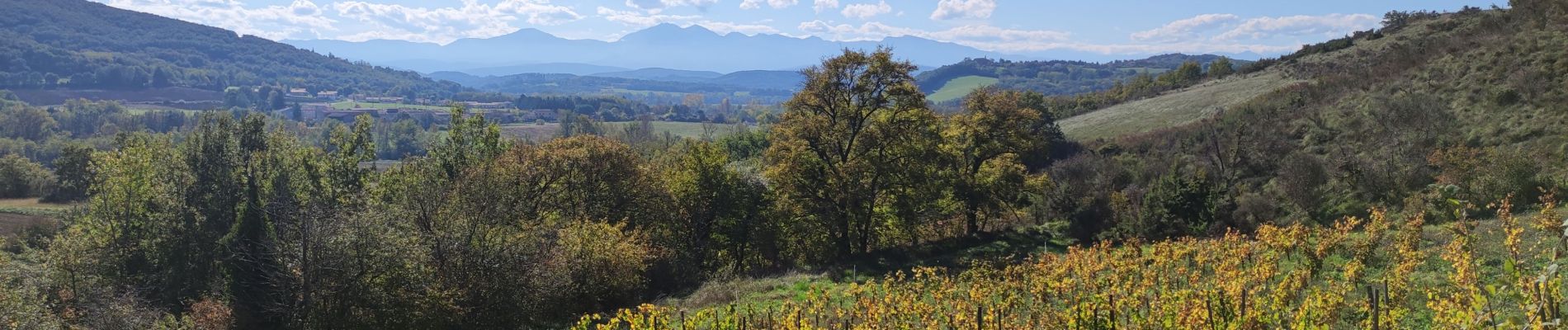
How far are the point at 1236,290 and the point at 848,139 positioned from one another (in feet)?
62.3

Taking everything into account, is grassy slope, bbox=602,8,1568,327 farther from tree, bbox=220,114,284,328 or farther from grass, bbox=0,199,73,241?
grass, bbox=0,199,73,241

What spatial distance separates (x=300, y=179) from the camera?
3788cm

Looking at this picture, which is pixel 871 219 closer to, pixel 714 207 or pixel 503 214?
pixel 714 207

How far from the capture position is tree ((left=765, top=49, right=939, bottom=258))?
26.2 m

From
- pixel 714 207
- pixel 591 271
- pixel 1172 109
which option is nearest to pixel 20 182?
pixel 714 207

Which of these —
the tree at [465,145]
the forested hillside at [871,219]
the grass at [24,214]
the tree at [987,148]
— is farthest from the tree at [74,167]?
the tree at [987,148]

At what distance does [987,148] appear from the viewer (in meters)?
32.0

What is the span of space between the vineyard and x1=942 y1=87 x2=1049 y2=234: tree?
13.1 meters

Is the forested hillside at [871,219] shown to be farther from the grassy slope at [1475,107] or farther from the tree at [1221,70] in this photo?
the tree at [1221,70]

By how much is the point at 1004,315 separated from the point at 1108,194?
80.0 ft

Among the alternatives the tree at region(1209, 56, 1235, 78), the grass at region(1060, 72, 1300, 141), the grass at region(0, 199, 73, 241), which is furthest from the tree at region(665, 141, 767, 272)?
the tree at region(1209, 56, 1235, 78)

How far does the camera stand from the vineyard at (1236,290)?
8781 millimetres

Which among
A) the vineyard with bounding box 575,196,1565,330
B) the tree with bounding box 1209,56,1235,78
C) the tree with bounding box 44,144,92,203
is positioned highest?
the tree with bounding box 1209,56,1235,78

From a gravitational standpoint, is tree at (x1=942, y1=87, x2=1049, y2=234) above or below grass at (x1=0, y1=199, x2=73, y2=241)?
above
